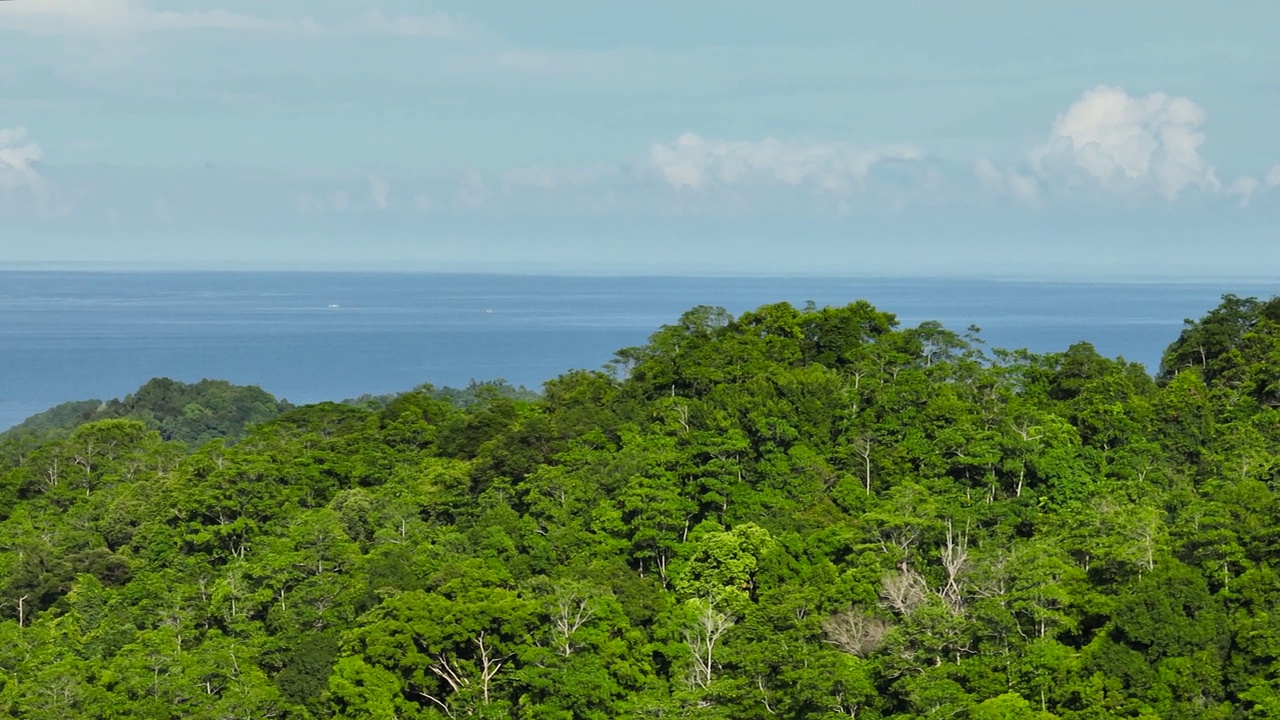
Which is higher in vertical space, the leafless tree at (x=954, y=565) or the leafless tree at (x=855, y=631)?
the leafless tree at (x=954, y=565)

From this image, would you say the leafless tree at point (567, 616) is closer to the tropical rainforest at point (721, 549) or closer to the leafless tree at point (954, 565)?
the tropical rainforest at point (721, 549)

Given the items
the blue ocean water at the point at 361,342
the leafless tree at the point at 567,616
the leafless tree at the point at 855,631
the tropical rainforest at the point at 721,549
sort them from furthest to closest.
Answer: the blue ocean water at the point at 361,342
the leafless tree at the point at 567,616
the leafless tree at the point at 855,631
the tropical rainforest at the point at 721,549

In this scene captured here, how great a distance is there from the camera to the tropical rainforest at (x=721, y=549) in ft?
73.2

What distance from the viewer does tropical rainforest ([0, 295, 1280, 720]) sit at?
2231 centimetres

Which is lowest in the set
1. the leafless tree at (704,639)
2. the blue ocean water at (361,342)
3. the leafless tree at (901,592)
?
the blue ocean water at (361,342)

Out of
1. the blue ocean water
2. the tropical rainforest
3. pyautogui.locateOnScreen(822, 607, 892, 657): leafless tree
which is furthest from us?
the blue ocean water

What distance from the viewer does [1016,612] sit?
23.0 m

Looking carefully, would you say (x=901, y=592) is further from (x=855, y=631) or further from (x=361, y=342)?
(x=361, y=342)

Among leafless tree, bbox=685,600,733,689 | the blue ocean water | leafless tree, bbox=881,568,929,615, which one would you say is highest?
leafless tree, bbox=881,568,929,615

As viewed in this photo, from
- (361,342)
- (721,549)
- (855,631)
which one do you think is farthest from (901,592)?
(361,342)

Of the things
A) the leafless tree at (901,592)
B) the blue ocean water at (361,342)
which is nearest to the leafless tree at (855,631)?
the leafless tree at (901,592)

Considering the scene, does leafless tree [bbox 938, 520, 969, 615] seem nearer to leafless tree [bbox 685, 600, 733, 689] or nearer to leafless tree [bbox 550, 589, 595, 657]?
leafless tree [bbox 685, 600, 733, 689]

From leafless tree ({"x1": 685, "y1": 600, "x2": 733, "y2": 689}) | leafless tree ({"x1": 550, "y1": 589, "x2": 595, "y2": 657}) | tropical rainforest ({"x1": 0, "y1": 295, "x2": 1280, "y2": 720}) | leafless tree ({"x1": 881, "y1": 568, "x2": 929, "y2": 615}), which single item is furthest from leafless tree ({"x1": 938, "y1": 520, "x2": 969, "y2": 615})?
leafless tree ({"x1": 550, "y1": 589, "x2": 595, "y2": 657})

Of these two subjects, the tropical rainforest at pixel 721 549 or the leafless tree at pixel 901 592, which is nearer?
the tropical rainforest at pixel 721 549
